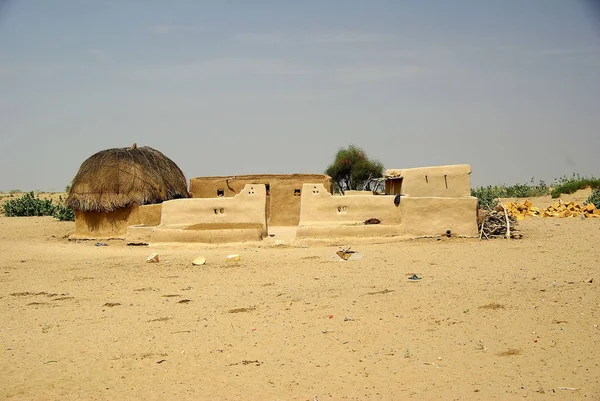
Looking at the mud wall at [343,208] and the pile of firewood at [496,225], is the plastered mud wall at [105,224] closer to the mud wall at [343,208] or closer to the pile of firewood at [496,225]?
the mud wall at [343,208]

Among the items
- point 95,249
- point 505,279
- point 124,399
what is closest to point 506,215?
point 505,279

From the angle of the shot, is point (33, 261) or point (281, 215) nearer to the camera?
point (33, 261)

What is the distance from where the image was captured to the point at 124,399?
21.5 ft

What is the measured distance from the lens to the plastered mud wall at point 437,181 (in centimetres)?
1748

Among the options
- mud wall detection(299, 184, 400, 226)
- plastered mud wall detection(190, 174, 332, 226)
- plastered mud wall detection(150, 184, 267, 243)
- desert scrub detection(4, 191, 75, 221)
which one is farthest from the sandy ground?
desert scrub detection(4, 191, 75, 221)

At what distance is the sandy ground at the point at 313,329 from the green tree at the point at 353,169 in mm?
27204

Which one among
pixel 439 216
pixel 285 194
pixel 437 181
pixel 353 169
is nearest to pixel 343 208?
pixel 439 216

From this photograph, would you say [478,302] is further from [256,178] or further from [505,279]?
[256,178]

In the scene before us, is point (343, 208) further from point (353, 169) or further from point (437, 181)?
point (353, 169)

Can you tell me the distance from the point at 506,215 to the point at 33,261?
11.1 metres

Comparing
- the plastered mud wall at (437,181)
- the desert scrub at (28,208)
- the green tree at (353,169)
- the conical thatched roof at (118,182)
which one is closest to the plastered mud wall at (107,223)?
the conical thatched roof at (118,182)

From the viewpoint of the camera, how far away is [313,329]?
8352 mm

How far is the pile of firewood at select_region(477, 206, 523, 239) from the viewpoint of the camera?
1620 centimetres

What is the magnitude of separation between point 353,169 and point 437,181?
23.3m
